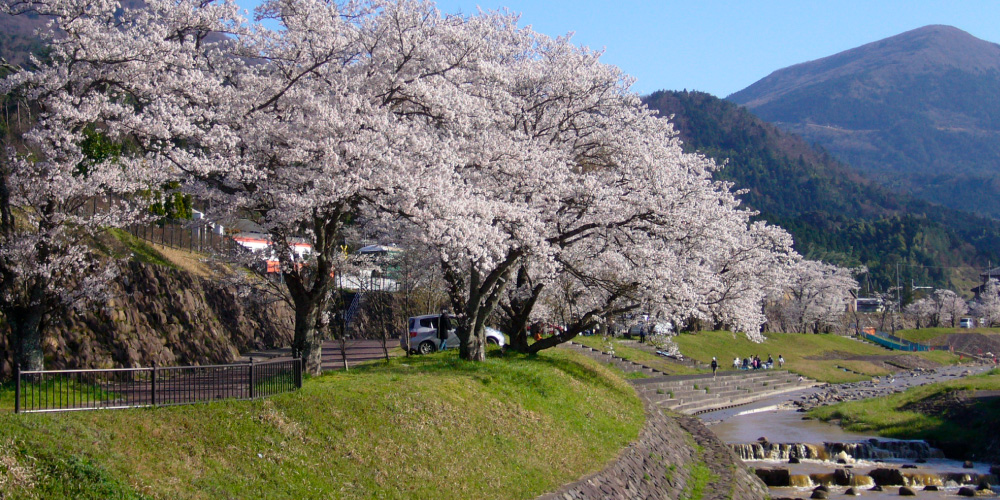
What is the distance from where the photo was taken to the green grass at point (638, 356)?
4181 centimetres

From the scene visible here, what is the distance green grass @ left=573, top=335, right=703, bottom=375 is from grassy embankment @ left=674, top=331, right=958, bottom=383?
506cm

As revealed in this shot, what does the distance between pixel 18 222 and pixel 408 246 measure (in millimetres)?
10098

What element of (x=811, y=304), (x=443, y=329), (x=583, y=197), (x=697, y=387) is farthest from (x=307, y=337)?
(x=811, y=304)

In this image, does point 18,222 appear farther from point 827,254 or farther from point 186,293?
point 827,254

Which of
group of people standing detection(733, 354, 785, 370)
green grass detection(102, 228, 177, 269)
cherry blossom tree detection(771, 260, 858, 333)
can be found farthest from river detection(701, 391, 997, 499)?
cherry blossom tree detection(771, 260, 858, 333)

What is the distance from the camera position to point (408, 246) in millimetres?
21453

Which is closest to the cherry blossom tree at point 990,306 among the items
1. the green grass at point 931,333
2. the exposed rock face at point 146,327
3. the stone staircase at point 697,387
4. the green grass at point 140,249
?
the green grass at point 931,333

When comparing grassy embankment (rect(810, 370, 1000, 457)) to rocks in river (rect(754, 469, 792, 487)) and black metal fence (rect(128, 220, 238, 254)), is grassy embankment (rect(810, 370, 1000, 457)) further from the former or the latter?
black metal fence (rect(128, 220, 238, 254))

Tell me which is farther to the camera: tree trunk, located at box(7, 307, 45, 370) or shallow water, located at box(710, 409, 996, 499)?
shallow water, located at box(710, 409, 996, 499)

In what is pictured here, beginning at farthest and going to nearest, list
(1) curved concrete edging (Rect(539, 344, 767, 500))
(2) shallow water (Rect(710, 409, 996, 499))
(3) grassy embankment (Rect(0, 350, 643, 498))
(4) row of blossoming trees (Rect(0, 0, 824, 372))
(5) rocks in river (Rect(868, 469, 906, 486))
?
(5) rocks in river (Rect(868, 469, 906, 486)) → (2) shallow water (Rect(710, 409, 996, 499)) → (1) curved concrete edging (Rect(539, 344, 767, 500)) → (4) row of blossoming trees (Rect(0, 0, 824, 372)) → (3) grassy embankment (Rect(0, 350, 643, 498))

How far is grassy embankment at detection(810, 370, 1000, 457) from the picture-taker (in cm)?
3188

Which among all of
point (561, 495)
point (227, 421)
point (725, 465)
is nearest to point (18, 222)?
point (227, 421)

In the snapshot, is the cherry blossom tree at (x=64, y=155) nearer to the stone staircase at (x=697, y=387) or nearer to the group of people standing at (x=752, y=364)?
the stone staircase at (x=697, y=387)

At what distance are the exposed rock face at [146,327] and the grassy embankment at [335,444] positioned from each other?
673 centimetres
